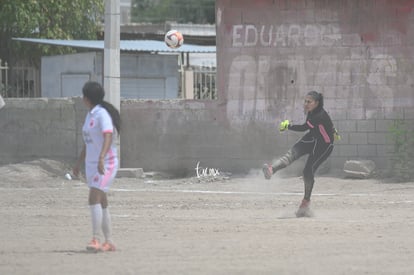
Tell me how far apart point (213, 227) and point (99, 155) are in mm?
2470

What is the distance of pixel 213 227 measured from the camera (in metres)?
11.1

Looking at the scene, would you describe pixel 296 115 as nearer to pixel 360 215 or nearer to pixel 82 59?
pixel 360 215

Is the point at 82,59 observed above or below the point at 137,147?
above

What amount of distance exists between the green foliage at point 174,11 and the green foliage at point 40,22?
80.4 ft

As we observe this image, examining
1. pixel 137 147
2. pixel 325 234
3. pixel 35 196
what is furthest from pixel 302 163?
pixel 325 234

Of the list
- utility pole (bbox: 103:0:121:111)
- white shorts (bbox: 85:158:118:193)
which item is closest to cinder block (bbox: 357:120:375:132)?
utility pole (bbox: 103:0:121:111)

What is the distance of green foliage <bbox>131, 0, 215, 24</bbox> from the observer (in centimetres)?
5372

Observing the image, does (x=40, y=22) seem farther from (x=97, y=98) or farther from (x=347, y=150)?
(x=97, y=98)

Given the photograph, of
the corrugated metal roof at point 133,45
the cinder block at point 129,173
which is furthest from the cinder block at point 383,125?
the corrugated metal roof at point 133,45

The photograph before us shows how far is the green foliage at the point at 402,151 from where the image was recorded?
16.5 meters

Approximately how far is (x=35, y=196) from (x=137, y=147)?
12.6ft

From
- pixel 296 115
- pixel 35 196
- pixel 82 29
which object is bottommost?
pixel 35 196

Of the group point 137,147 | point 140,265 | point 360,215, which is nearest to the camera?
point 140,265

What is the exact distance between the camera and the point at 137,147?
18.8 metres
